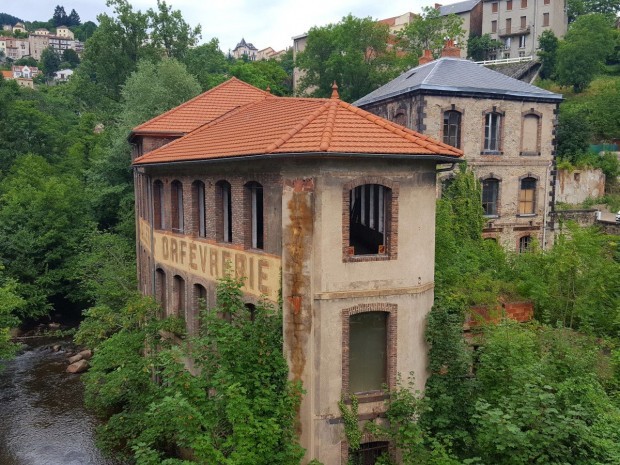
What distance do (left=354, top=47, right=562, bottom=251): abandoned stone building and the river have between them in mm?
17422

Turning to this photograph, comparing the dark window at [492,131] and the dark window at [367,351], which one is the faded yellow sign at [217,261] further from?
the dark window at [492,131]

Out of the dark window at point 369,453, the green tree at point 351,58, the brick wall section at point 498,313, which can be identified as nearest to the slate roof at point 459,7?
the green tree at point 351,58

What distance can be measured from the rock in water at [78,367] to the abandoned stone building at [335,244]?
1417 centimetres

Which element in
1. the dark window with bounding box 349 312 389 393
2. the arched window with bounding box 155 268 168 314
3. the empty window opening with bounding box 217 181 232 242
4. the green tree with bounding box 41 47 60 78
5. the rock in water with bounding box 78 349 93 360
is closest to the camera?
the dark window with bounding box 349 312 389 393

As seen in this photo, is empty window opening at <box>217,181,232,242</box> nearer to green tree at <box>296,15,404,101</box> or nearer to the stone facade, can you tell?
green tree at <box>296,15,404,101</box>

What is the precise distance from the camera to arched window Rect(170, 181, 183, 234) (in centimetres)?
1691

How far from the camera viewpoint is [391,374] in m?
12.0

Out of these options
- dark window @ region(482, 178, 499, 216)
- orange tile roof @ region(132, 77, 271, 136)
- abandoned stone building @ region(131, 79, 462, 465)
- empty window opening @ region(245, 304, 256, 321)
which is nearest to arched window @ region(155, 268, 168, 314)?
abandoned stone building @ region(131, 79, 462, 465)

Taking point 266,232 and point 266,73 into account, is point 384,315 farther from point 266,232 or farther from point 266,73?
point 266,73

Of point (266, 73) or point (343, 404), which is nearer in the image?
point (343, 404)

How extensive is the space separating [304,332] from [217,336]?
6.46 feet

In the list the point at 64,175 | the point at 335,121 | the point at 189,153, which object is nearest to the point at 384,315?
the point at 335,121

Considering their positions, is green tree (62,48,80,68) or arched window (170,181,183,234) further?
Answer: green tree (62,48,80,68)

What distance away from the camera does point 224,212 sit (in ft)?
47.7
